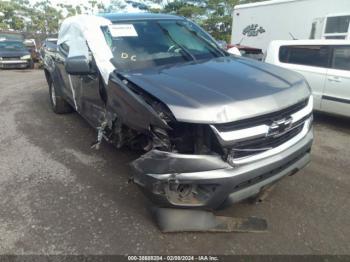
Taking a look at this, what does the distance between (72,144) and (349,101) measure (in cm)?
466

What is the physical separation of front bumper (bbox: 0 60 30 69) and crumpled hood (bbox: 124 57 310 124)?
15076 mm

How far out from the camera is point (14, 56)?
16.0 metres

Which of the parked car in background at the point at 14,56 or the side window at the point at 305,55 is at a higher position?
the side window at the point at 305,55

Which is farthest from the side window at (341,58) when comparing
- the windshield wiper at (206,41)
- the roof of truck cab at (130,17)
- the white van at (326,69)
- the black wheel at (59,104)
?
the black wheel at (59,104)

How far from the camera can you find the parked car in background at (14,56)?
1574 cm

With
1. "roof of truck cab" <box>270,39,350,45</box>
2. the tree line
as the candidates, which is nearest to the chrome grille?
"roof of truck cab" <box>270,39,350,45</box>

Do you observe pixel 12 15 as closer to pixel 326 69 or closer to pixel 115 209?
pixel 326 69

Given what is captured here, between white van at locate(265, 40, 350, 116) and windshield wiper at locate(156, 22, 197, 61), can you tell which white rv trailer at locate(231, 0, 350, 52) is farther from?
windshield wiper at locate(156, 22, 197, 61)

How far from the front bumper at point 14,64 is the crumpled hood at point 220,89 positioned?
1508cm

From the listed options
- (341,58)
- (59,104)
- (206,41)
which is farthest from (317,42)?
(59,104)

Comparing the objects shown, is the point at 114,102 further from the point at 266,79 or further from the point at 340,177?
the point at 340,177

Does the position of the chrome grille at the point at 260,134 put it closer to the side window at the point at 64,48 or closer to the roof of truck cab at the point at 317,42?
the side window at the point at 64,48

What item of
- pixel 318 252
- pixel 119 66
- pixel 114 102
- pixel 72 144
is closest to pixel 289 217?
pixel 318 252

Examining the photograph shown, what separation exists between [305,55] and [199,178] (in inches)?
204
